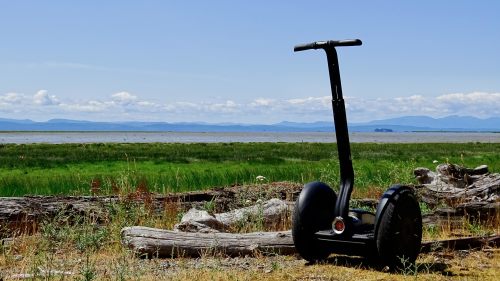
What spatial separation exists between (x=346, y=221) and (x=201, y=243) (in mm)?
2151

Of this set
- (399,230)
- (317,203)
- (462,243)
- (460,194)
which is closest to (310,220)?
(317,203)

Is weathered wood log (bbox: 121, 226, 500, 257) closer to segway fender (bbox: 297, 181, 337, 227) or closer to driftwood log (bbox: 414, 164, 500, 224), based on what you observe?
segway fender (bbox: 297, 181, 337, 227)

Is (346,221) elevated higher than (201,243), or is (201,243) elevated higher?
(346,221)

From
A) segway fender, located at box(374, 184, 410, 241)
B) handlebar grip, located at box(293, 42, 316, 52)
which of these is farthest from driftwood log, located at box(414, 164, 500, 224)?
handlebar grip, located at box(293, 42, 316, 52)

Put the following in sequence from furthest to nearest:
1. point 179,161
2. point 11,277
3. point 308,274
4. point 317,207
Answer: point 179,161 → point 317,207 → point 308,274 → point 11,277

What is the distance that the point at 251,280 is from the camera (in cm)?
768

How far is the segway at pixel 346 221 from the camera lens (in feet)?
26.9

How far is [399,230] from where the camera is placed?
8320 millimetres

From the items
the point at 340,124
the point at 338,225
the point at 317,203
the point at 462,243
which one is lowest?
the point at 462,243

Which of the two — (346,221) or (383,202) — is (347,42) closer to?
(383,202)

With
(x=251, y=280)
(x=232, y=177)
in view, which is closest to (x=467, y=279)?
(x=251, y=280)

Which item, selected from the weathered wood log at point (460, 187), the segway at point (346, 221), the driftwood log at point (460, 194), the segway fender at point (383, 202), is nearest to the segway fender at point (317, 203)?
the segway at point (346, 221)

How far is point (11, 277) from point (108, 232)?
319 centimetres

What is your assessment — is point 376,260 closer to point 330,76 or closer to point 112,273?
point 330,76
